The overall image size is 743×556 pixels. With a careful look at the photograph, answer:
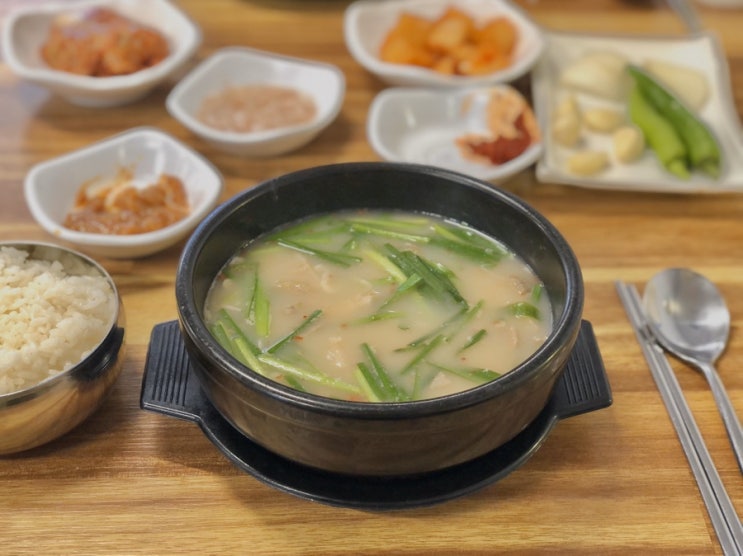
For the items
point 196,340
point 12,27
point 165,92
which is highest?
point 196,340

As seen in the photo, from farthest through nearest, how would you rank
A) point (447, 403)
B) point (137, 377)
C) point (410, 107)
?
point (410, 107)
point (137, 377)
point (447, 403)

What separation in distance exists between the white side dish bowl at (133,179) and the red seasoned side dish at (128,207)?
0.03m

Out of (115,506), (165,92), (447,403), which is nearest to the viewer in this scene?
(447,403)

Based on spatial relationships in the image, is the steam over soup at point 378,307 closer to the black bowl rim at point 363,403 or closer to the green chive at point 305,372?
the green chive at point 305,372

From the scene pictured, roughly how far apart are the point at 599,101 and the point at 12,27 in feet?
6.35

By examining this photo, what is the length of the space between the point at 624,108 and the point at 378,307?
1486 millimetres

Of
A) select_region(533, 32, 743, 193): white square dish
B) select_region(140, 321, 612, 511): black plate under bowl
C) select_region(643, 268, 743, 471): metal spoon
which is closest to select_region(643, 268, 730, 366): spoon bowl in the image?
select_region(643, 268, 743, 471): metal spoon

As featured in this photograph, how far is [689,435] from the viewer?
163 centimetres

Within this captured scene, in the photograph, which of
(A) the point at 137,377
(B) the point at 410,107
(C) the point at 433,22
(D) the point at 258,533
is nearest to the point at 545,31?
(C) the point at 433,22

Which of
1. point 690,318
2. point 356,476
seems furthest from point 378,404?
point 690,318

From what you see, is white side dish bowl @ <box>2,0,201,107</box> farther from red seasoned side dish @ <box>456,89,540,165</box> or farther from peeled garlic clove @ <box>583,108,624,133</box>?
peeled garlic clove @ <box>583,108,624,133</box>

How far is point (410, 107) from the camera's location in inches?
103

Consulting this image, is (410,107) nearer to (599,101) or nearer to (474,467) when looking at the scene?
(599,101)

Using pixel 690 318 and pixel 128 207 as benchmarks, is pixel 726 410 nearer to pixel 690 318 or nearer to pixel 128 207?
pixel 690 318
